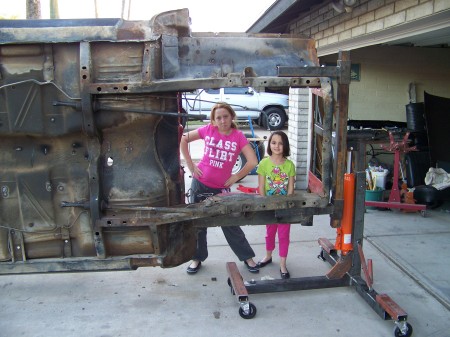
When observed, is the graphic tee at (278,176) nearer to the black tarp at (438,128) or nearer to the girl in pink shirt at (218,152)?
the girl in pink shirt at (218,152)

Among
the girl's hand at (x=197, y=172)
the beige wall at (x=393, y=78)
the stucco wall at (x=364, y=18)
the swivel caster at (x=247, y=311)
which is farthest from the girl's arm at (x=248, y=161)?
the beige wall at (x=393, y=78)

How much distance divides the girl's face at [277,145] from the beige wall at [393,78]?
15.8 feet

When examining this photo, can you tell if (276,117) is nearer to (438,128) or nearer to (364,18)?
(438,128)

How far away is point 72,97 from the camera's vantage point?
2.67m

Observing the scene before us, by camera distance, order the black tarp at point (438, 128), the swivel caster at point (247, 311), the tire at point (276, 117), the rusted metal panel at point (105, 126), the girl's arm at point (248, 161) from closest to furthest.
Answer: the rusted metal panel at point (105, 126) → the swivel caster at point (247, 311) → the girl's arm at point (248, 161) → the black tarp at point (438, 128) → the tire at point (276, 117)

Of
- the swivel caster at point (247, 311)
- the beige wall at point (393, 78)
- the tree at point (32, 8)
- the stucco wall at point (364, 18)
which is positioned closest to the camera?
the swivel caster at point (247, 311)

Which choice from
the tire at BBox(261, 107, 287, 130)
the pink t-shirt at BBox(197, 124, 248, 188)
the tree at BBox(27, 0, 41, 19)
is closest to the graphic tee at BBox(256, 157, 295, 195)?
the pink t-shirt at BBox(197, 124, 248, 188)

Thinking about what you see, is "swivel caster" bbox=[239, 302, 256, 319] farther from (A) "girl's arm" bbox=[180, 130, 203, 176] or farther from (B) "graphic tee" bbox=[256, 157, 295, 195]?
(A) "girl's arm" bbox=[180, 130, 203, 176]

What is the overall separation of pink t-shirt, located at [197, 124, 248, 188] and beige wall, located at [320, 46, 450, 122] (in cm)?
503

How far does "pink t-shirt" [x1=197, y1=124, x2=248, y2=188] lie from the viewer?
3805 millimetres

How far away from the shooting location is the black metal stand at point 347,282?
3.36 meters

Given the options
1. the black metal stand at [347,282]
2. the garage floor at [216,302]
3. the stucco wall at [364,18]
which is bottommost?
the garage floor at [216,302]

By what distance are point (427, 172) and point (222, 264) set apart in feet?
13.2

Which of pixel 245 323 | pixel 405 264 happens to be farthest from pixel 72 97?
pixel 405 264
